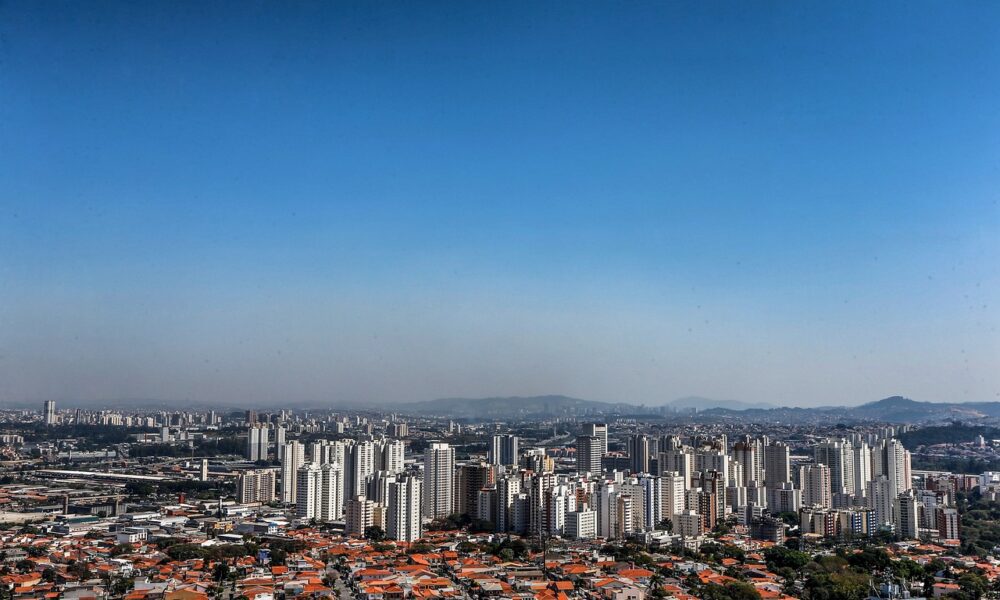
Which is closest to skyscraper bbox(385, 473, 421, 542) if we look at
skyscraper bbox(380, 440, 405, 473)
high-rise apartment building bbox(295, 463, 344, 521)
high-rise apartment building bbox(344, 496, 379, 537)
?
high-rise apartment building bbox(344, 496, 379, 537)

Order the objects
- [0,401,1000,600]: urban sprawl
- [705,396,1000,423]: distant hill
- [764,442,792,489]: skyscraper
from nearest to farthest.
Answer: [0,401,1000,600]: urban sprawl
[764,442,792,489]: skyscraper
[705,396,1000,423]: distant hill

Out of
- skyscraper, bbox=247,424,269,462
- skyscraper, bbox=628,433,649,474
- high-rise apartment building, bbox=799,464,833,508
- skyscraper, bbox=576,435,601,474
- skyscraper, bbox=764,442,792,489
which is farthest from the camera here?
skyscraper, bbox=247,424,269,462

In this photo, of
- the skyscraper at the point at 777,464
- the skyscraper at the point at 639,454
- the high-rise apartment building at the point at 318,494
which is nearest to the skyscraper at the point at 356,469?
the high-rise apartment building at the point at 318,494

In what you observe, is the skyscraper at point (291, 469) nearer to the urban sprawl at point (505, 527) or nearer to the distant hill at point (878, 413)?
the urban sprawl at point (505, 527)

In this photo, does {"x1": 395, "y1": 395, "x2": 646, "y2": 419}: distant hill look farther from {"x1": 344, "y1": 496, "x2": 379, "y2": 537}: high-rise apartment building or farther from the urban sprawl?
{"x1": 344, "y1": 496, "x2": 379, "y2": 537}: high-rise apartment building

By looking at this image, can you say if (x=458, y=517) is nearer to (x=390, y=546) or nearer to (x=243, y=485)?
(x=390, y=546)

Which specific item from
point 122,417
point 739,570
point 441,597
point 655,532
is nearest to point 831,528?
point 655,532

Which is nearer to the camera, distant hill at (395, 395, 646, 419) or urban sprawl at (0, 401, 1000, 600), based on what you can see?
urban sprawl at (0, 401, 1000, 600)

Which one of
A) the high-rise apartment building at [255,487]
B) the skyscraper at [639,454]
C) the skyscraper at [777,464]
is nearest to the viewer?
the high-rise apartment building at [255,487]

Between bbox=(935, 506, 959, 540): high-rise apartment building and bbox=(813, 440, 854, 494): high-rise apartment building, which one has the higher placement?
bbox=(813, 440, 854, 494): high-rise apartment building
